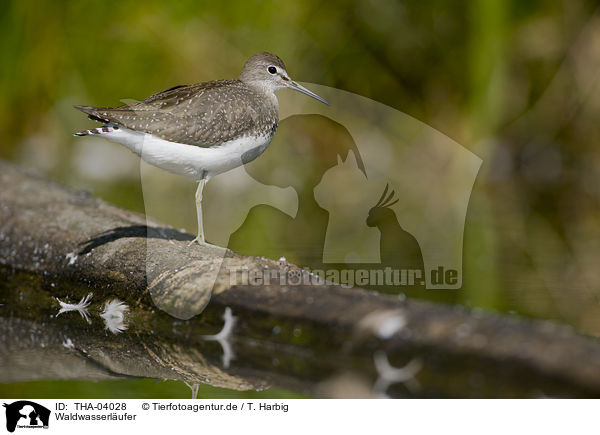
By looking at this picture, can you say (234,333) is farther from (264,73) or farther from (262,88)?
(264,73)

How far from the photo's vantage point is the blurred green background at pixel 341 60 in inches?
448

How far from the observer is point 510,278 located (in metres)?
7.19

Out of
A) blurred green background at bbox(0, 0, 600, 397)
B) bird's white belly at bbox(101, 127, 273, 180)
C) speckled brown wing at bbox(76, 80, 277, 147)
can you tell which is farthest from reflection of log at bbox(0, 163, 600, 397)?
blurred green background at bbox(0, 0, 600, 397)

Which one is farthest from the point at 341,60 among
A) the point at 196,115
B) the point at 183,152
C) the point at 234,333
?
the point at 234,333

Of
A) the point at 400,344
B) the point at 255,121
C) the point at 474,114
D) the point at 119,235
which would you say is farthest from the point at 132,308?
the point at 474,114

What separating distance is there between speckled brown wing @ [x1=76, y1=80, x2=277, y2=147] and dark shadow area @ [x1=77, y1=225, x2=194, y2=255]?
3.12 feet

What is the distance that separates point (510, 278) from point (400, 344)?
3.01 meters

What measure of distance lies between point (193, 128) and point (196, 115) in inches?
5.1

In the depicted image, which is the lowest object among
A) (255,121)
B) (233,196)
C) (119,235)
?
(119,235)

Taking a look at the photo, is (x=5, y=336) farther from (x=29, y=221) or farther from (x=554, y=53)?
Result: (x=554, y=53)

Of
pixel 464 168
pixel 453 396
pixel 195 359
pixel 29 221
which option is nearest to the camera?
pixel 453 396

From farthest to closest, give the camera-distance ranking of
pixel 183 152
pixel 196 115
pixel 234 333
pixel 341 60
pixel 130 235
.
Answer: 1. pixel 341 60
2. pixel 130 235
3. pixel 196 115
4. pixel 183 152
5. pixel 234 333

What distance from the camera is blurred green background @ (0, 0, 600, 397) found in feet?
37.3

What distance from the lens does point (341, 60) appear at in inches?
457
